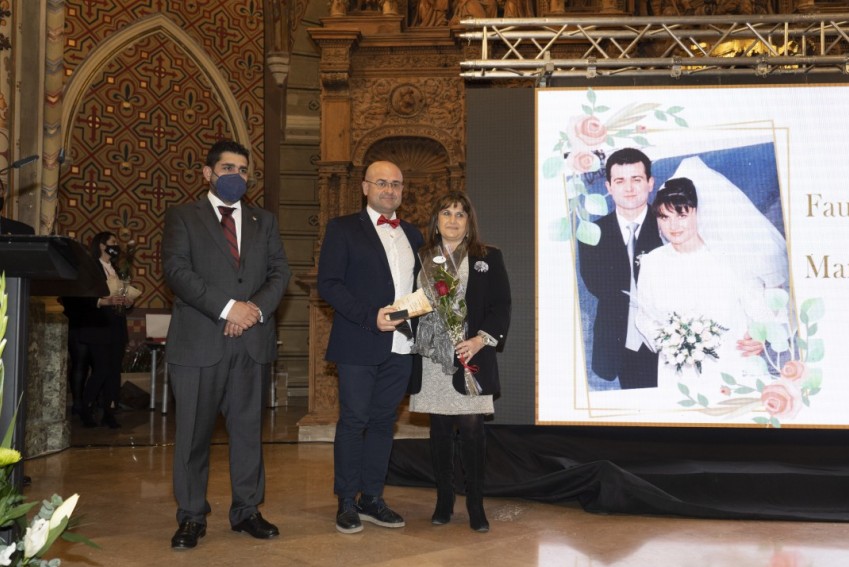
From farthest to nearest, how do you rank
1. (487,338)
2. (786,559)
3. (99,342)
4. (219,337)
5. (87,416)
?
(87,416) < (99,342) < (487,338) < (219,337) < (786,559)

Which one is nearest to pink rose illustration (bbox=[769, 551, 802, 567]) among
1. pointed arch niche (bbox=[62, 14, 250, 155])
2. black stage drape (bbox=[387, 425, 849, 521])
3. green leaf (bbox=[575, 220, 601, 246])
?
black stage drape (bbox=[387, 425, 849, 521])

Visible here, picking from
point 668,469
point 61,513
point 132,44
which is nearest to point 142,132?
point 132,44

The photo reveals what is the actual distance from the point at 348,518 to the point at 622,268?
6.43ft

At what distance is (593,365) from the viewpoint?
4.62 meters

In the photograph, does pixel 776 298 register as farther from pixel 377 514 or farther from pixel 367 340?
pixel 377 514

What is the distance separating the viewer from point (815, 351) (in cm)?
456

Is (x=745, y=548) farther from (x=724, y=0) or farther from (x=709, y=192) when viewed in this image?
(x=724, y=0)

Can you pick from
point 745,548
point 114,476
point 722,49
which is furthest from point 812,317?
point 722,49

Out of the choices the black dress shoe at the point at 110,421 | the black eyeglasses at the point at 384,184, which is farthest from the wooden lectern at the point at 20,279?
the black dress shoe at the point at 110,421

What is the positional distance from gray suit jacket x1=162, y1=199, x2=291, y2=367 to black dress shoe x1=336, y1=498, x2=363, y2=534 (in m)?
0.69

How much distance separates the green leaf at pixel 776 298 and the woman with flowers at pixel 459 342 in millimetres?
1559

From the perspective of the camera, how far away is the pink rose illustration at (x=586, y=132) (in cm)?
474

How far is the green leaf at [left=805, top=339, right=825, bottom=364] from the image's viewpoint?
179 inches

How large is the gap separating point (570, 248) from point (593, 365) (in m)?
0.62
